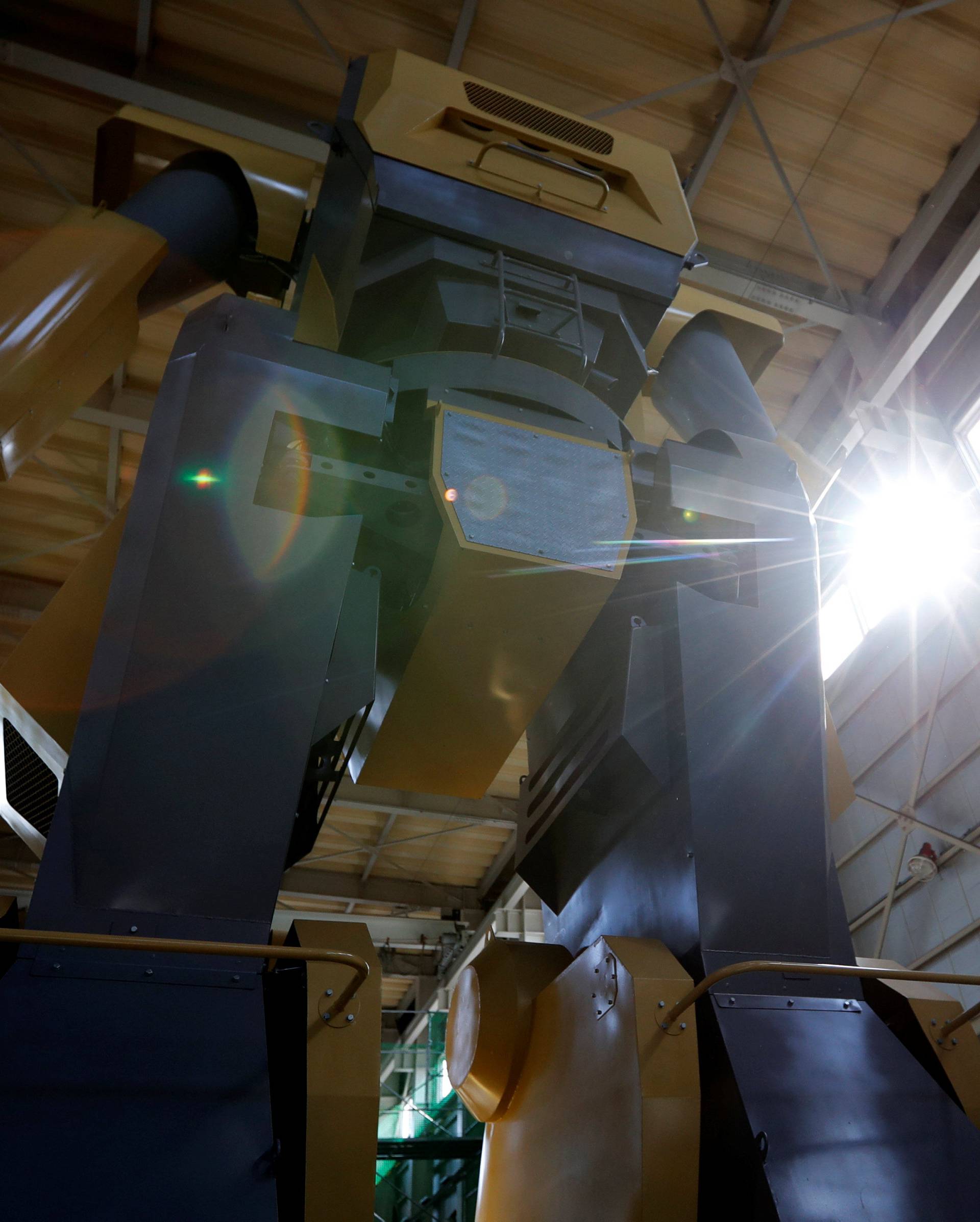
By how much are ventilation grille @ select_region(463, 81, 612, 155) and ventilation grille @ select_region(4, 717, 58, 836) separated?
2471 mm

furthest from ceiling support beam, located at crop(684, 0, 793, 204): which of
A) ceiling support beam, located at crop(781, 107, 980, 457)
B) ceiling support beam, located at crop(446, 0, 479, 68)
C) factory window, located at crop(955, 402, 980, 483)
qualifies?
factory window, located at crop(955, 402, 980, 483)

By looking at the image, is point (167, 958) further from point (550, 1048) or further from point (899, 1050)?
point (899, 1050)

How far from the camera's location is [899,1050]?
1.94 metres

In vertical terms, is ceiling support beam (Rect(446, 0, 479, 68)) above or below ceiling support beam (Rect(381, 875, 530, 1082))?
above

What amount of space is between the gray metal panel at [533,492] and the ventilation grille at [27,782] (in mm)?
1183

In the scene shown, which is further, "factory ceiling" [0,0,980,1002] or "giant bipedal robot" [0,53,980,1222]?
"factory ceiling" [0,0,980,1002]

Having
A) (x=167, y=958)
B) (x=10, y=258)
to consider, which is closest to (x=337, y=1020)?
(x=167, y=958)

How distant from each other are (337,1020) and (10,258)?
235 centimetres

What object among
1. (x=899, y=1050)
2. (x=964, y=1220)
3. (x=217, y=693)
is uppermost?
(x=217, y=693)

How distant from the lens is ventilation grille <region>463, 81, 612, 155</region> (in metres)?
3.00

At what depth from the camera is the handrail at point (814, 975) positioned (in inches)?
66.5

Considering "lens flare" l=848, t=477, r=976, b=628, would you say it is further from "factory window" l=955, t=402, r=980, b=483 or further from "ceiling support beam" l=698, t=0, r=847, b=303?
"ceiling support beam" l=698, t=0, r=847, b=303

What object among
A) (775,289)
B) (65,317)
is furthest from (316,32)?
(65,317)

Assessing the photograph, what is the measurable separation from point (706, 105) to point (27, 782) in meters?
7.02
